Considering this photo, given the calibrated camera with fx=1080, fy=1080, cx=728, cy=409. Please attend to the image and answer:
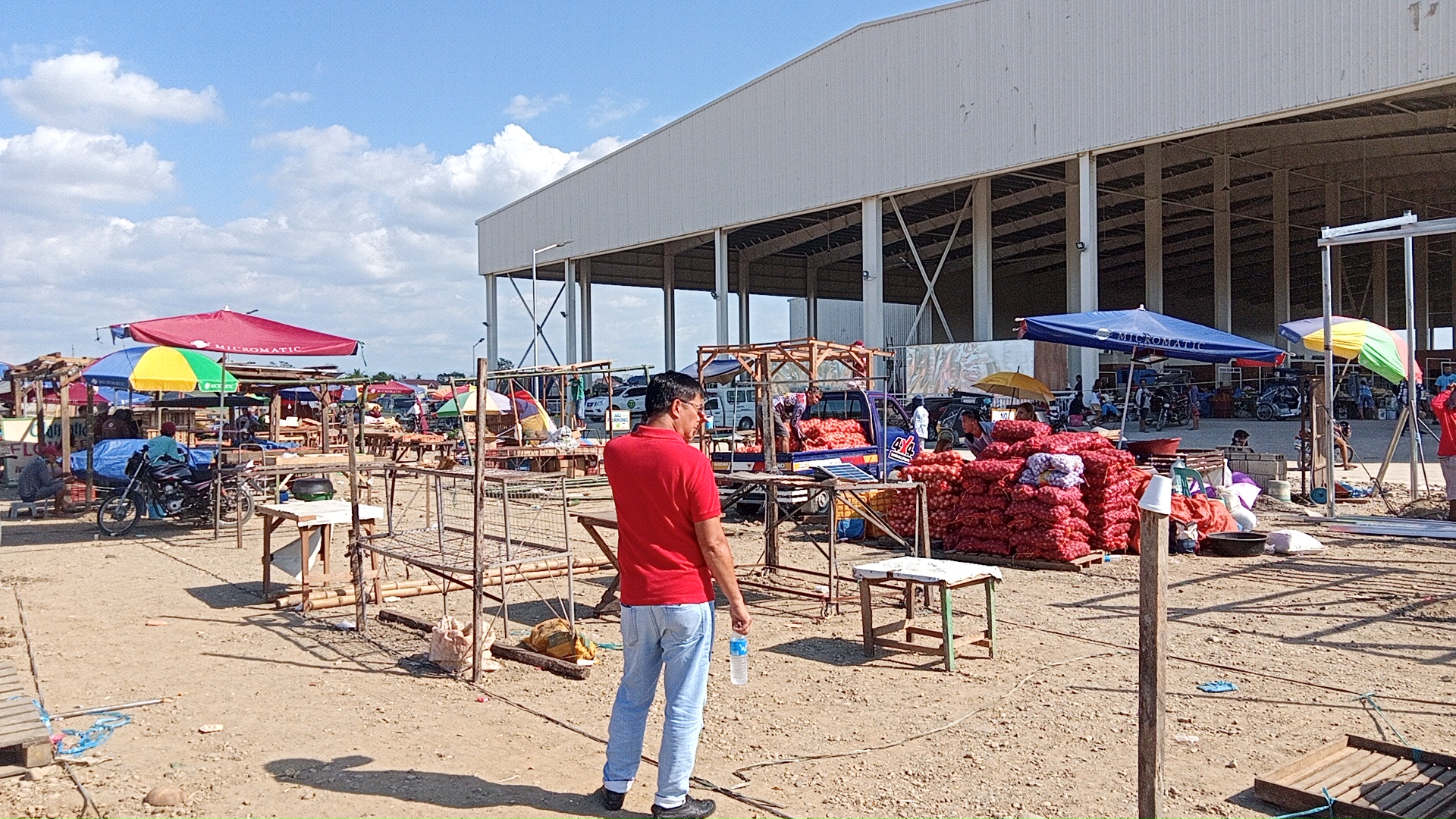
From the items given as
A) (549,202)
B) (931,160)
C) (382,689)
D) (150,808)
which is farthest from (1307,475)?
(549,202)

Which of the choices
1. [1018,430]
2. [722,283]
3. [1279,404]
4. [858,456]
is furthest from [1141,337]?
[1279,404]

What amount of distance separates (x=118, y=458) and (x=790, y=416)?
10437mm

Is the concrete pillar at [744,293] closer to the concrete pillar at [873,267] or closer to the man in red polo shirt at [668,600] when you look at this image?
the concrete pillar at [873,267]

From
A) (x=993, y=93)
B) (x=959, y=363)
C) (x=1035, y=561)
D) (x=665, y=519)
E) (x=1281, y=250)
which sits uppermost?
(x=993, y=93)

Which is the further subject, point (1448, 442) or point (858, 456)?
point (858, 456)

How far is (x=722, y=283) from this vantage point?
117 feet

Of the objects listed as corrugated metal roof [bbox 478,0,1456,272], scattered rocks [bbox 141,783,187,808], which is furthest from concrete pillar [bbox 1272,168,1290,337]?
scattered rocks [bbox 141,783,187,808]

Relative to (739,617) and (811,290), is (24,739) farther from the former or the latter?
(811,290)

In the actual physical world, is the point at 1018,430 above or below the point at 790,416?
below

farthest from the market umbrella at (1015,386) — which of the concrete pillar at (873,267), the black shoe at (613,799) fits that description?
the black shoe at (613,799)

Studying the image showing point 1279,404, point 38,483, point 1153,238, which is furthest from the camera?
point 1279,404

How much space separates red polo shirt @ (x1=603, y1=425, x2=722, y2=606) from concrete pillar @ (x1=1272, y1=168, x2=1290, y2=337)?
36168 mm

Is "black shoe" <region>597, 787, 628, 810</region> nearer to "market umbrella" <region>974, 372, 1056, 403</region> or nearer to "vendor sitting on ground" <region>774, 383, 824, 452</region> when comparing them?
"vendor sitting on ground" <region>774, 383, 824, 452</region>

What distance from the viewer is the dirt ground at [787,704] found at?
486cm
